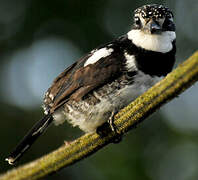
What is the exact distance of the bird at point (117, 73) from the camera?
3186 mm

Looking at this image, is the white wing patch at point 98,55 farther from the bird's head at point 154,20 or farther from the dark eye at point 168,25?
the dark eye at point 168,25

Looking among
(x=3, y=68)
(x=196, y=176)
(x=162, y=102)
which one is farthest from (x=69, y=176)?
(x=162, y=102)

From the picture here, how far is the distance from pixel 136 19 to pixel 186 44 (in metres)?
3.61

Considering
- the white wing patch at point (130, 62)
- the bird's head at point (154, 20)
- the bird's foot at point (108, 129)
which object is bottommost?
the bird's foot at point (108, 129)

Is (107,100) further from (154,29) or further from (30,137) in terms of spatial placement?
(30,137)

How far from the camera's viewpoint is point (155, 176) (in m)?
5.47

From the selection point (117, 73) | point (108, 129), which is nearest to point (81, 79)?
point (117, 73)

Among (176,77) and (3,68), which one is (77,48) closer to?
(3,68)

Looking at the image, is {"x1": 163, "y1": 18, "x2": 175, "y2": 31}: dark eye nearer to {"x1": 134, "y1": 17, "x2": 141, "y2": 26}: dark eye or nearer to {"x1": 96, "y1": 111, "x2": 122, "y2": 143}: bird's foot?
{"x1": 134, "y1": 17, "x2": 141, "y2": 26}: dark eye

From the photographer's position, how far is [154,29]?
331 centimetres

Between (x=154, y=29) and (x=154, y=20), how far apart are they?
0.29 feet

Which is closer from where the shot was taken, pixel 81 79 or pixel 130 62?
pixel 130 62

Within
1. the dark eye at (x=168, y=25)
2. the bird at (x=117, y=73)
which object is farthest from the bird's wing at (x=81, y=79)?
the dark eye at (x=168, y=25)

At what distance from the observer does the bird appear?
3.19 m
